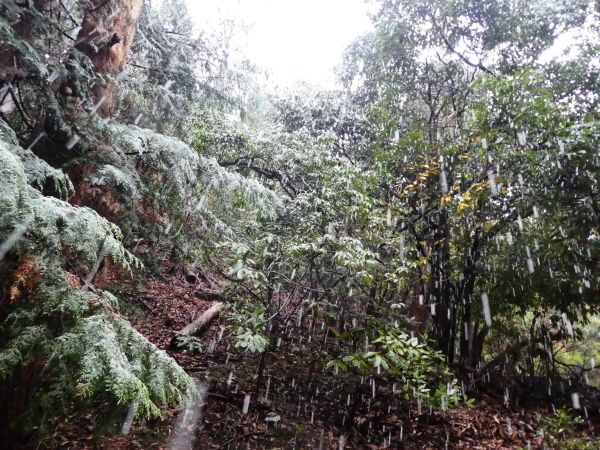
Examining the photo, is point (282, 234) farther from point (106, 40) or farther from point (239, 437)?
point (106, 40)

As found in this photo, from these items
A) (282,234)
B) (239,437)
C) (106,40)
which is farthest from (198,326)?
(106,40)

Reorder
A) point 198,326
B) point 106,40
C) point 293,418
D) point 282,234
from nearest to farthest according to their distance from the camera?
1. point 106,40
2. point 293,418
3. point 282,234
4. point 198,326

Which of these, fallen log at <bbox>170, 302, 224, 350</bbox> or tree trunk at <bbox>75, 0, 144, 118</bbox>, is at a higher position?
tree trunk at <bbox>75, 0, 144, 118</bbox>

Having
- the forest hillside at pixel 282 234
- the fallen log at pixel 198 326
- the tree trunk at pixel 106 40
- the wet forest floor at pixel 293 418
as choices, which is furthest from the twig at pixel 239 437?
the tree trunk at pixel 106 40

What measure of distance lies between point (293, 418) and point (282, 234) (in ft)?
8.77

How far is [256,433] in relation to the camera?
14.4 ft

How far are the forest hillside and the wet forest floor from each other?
0.12 feet

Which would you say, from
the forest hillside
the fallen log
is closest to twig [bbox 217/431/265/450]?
the forest hillside

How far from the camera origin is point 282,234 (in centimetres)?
573

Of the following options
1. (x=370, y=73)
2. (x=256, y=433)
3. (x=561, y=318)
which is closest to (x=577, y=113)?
(x=561, y=318)

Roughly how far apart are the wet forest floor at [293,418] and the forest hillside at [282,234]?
36 mm

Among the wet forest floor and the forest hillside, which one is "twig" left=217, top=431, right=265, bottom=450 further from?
the forest hillside

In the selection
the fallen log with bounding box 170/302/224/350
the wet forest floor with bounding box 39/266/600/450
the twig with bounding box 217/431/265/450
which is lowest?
the twig with bounding box 217/431/265/450

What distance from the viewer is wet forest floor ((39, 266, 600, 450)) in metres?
4.25
